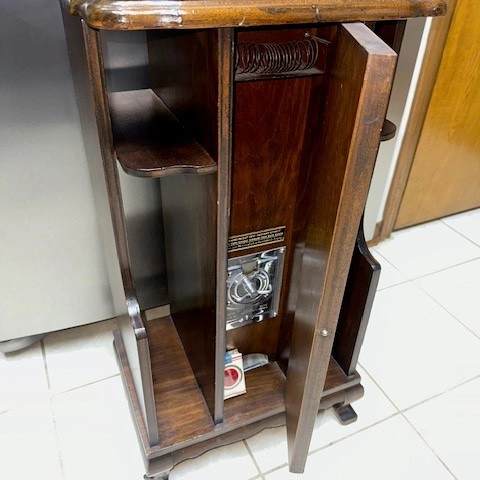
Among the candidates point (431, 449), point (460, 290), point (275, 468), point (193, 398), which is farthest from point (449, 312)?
point (193, 398)

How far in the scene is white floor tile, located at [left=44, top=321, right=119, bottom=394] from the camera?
121 cm

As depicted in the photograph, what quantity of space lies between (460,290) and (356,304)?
742 mm

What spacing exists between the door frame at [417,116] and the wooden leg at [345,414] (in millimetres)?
761

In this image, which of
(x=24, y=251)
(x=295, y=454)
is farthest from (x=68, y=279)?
(x=295, y=454)

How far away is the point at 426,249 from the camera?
1.74 metres

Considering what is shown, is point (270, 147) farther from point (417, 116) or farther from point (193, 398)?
point (417, 116)

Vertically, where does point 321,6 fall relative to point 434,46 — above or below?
above

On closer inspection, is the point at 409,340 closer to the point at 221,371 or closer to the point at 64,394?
the point at 221,371

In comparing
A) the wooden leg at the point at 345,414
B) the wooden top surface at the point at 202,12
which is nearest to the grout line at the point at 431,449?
the wooden leg at the point at 345,414

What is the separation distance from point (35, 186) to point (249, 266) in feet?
1.60

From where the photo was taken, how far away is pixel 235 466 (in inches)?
40.8

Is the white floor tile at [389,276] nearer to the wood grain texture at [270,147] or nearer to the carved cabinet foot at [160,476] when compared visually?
the wood grain texture at [270,147]

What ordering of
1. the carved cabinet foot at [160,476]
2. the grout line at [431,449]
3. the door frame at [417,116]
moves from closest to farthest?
the carved cabinet foot at [160,476] < the grout line at [431,449] < the door frame at [417,116]

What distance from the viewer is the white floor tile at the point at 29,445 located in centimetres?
101
